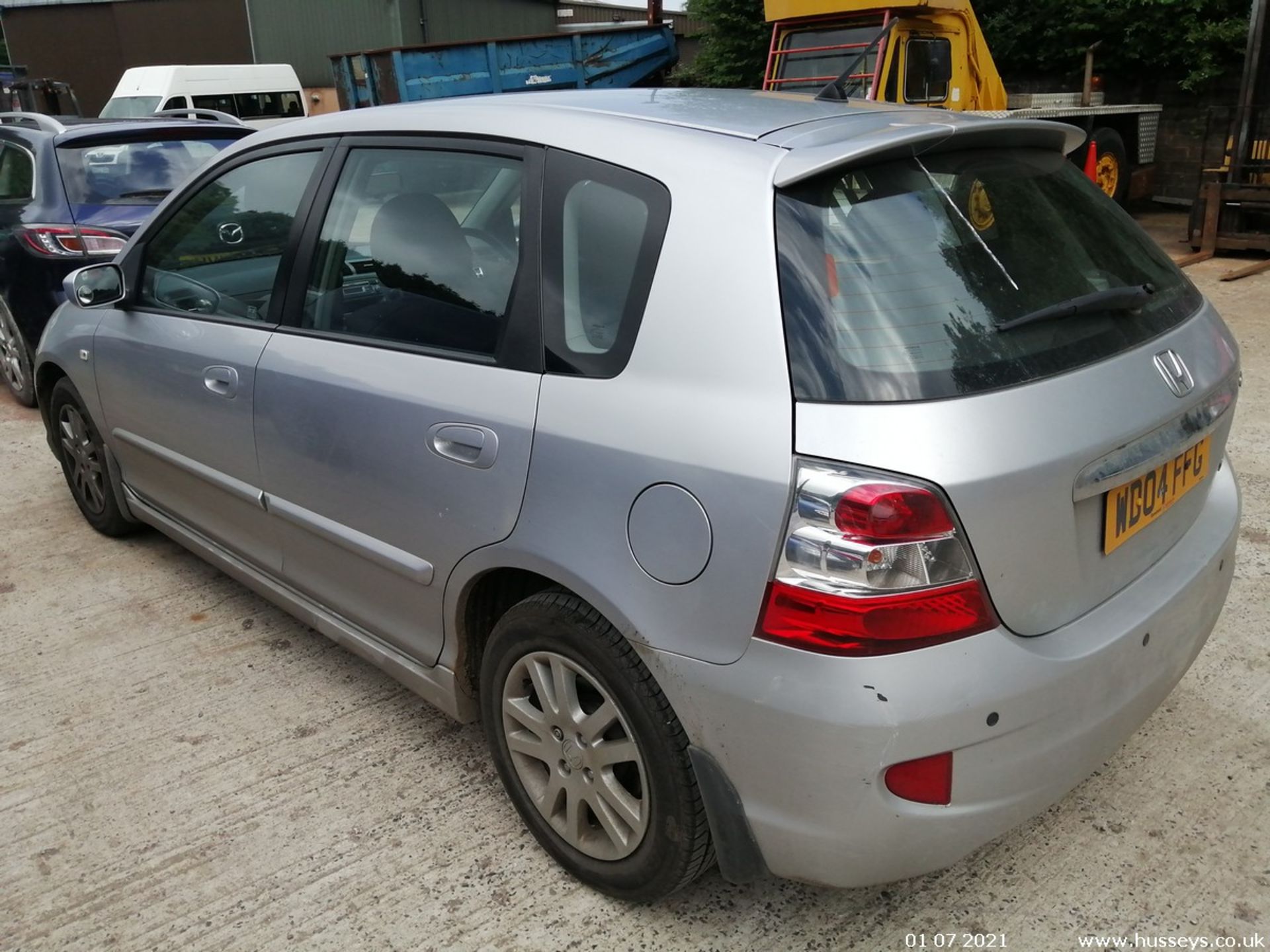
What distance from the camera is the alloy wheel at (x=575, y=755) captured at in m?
2.11

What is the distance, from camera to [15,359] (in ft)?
20.3

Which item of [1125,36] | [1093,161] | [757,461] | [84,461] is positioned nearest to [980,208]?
[757,461]

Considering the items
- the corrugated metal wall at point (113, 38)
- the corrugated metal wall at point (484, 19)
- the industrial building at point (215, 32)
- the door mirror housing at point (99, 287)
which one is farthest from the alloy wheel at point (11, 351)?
the corrugated metal wall at point (113, 38)

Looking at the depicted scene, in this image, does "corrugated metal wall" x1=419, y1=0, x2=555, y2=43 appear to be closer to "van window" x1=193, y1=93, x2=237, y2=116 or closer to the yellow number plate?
"van window" x1=193, y1=93, x2=237, y2=116

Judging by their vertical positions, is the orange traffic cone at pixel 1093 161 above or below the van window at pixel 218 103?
below

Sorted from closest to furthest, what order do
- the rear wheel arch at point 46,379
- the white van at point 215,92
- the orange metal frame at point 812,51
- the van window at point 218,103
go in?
the rear wheel arch at point 46,379, the orange metal frame at point 812,51, the white van at point 215,92, the van window at point 218,103

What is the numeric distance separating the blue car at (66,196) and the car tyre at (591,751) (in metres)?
4.30

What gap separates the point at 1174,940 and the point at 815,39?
9737mm

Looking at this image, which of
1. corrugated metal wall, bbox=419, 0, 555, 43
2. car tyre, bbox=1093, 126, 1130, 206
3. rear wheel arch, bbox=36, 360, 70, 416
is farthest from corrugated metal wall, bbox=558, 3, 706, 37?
rear wheel arch, bbox=36, 360, 70, 416

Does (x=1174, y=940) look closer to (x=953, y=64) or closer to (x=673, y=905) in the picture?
(x=673, y=905)

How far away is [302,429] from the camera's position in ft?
8.93

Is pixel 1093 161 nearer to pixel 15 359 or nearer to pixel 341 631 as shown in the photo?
pixel 15 359

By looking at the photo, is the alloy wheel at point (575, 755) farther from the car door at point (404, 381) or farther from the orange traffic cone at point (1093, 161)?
the orange traffic cone at point (1093, 161)

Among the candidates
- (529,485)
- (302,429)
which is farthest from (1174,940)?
(302,429)
